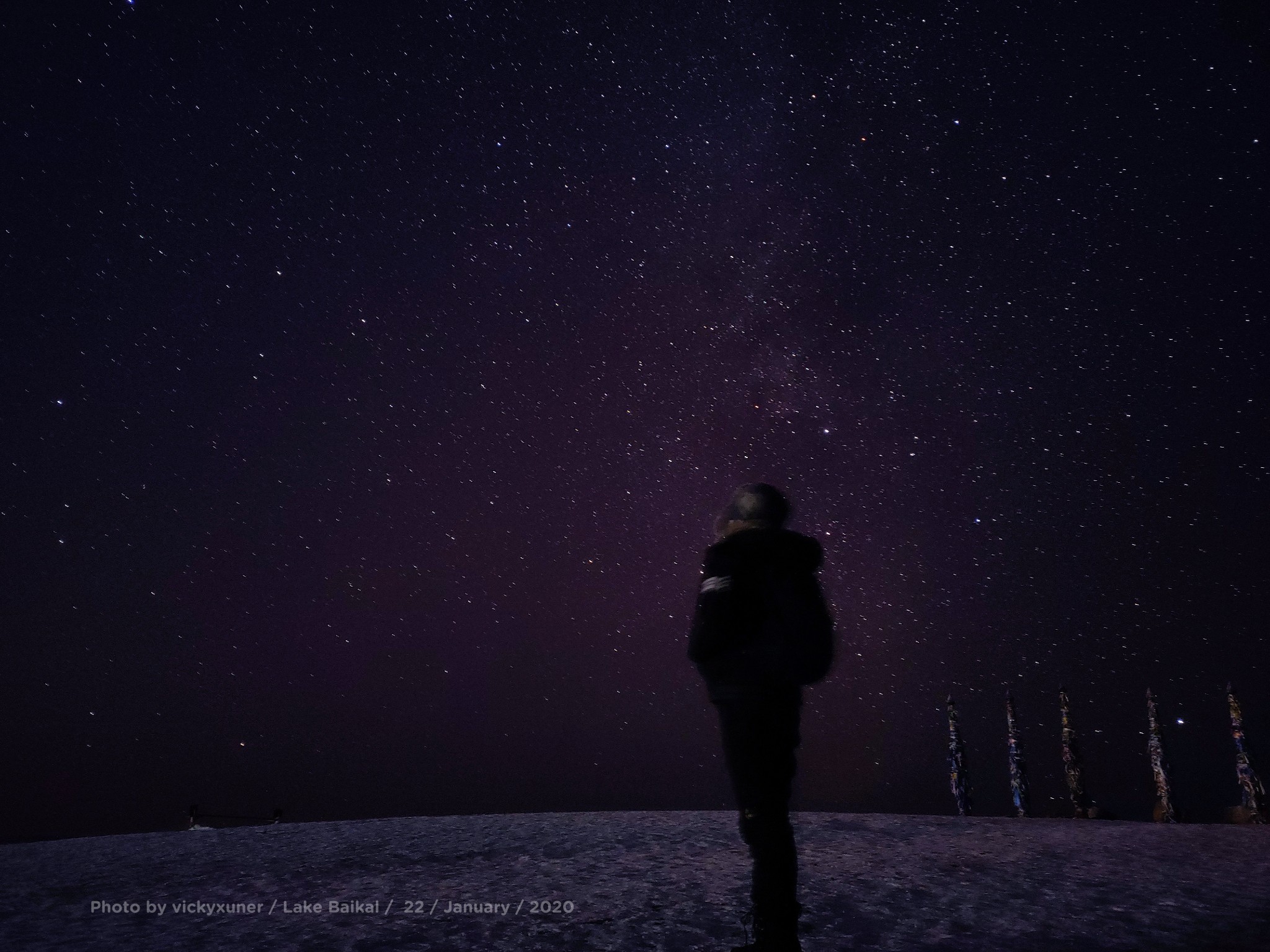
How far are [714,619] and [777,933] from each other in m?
1.52

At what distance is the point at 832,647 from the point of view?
11.4 ft

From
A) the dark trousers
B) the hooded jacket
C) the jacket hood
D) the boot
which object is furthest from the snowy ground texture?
the jacket hood

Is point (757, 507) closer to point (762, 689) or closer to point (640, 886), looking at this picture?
point (762, 689)

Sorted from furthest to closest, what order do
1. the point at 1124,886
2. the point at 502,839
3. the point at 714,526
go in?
the point at 502,839, the point at 1124,886, the point at 714,526

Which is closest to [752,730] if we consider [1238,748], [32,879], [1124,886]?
[1124,886]

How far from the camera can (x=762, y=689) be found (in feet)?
10.9

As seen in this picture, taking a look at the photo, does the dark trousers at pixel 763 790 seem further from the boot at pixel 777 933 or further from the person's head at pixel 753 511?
the person's head at pixel 753 511

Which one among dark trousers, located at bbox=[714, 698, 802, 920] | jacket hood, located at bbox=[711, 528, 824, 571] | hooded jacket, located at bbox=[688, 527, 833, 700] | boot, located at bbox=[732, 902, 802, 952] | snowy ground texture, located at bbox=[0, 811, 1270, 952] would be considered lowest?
snowy ground texture, located at bbox=[0, 811, 1270, 952]

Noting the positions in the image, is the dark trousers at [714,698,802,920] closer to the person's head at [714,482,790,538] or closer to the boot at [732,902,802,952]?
the boot at [732,902,802,952]

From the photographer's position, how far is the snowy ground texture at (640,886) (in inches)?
163

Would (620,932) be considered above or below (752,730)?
below

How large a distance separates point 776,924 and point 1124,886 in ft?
11.6

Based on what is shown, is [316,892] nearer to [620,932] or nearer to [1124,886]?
[620,932]

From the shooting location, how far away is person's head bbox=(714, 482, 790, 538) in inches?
144
